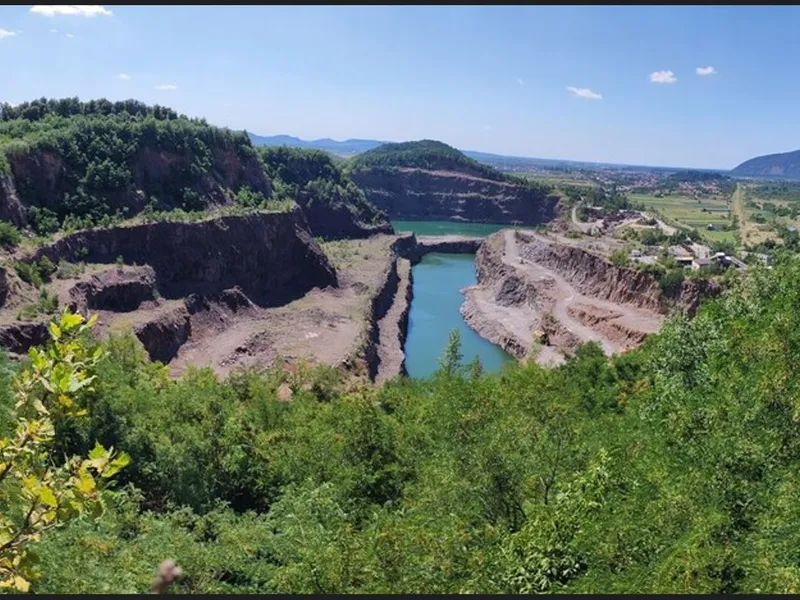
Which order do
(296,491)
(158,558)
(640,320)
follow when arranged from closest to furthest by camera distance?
(158,558), (296,491), (640,320)

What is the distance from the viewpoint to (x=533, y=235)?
4390 inches

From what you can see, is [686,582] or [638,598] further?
[686,582]

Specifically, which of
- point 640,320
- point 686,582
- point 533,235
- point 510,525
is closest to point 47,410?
point 686,582

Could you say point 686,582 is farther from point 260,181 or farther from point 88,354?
point 260,181

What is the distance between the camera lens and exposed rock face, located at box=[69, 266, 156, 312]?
52.1 m

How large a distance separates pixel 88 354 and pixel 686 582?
815 centimetres

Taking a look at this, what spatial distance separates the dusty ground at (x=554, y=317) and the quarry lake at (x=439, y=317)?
2033 mm

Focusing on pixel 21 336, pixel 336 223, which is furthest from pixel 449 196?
pixel 21 336

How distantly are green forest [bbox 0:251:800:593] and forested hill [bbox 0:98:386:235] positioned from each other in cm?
3789

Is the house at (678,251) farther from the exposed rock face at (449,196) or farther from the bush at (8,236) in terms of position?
the bush at (8,236)

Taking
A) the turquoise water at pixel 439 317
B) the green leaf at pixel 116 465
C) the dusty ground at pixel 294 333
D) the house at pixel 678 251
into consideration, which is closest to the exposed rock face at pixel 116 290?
the dusty ground at pixel 294 333

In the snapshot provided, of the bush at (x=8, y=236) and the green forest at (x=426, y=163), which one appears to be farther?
the green forest at (x=426, y=163)

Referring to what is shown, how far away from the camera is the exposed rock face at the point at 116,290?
171 feet

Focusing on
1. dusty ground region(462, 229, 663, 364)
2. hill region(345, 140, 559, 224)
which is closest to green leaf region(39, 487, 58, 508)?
dusty ground region(462, 229, 663, 364)
